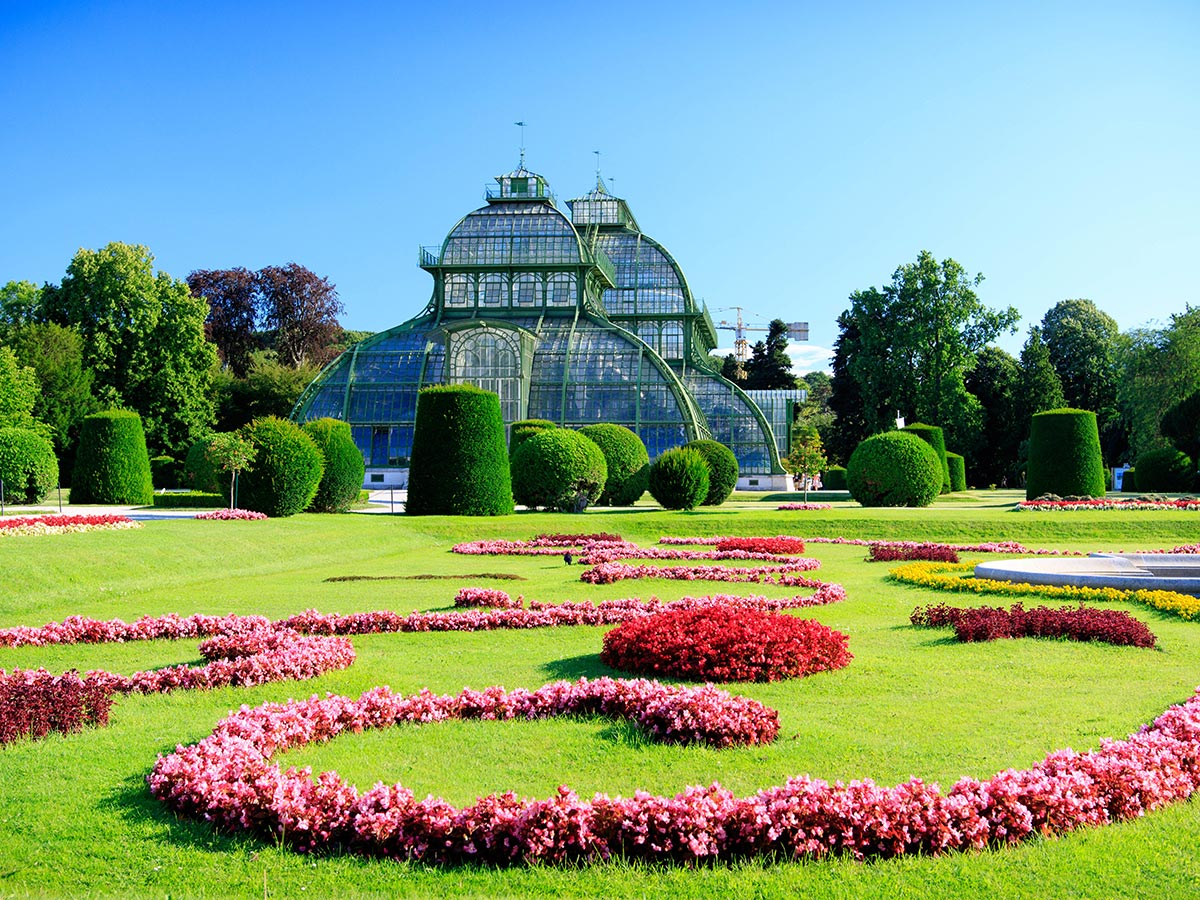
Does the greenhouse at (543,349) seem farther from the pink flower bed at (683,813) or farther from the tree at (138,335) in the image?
the pink flower bed at (683,813)

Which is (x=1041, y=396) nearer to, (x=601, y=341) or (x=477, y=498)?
(x=601, y=341)

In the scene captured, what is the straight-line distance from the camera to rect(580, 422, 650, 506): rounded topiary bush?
37.4m

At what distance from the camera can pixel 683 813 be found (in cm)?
487

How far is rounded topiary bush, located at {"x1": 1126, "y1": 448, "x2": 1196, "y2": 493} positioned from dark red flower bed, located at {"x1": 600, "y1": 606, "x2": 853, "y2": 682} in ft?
132

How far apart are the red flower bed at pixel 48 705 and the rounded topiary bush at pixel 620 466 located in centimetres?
2988

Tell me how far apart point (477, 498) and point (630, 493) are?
33.3 ft

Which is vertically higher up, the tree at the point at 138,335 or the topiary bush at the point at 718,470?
the tree at the point at 138,335

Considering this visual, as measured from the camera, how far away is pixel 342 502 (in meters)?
29.8

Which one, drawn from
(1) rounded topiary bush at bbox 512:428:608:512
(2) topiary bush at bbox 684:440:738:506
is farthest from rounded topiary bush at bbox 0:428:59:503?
(2) topiary bush at bbox 684:440:738:506

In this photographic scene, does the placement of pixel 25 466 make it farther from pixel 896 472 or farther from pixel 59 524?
pixel 896 472

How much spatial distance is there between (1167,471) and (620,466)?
2401cm

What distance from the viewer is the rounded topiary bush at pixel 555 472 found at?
3184 centimetres

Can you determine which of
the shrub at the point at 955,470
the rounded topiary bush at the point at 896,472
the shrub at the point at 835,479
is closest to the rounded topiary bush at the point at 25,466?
the rounded topiary bush at the point at 896,472

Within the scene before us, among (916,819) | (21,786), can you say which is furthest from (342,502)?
(916,819)
